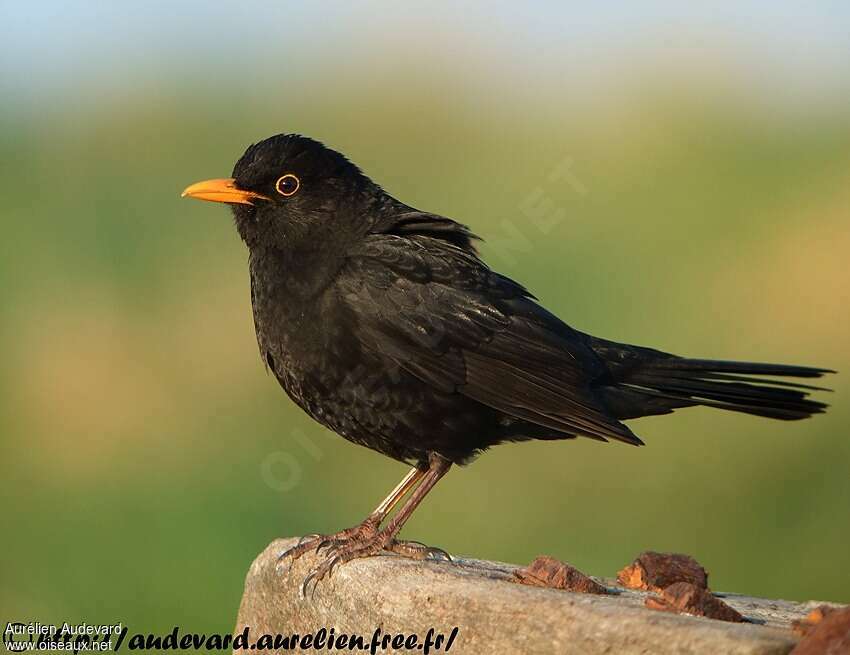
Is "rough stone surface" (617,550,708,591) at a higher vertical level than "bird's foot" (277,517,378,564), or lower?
higher

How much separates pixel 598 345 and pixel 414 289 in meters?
1.16

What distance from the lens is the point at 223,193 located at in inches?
232

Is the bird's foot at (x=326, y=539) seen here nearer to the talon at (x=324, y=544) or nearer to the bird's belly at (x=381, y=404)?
the talon at (x=324, y=544)

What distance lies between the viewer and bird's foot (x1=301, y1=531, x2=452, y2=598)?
5.00 metres

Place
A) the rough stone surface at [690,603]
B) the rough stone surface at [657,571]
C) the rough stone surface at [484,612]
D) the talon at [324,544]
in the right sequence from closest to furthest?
the rough stone surface at [484,612]
the rough stone surface at [690,603]
the rough stone surface at [657,571]
the talon at [324,544]

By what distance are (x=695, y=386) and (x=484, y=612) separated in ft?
8.48

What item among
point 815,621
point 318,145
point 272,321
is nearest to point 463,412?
point 272,321

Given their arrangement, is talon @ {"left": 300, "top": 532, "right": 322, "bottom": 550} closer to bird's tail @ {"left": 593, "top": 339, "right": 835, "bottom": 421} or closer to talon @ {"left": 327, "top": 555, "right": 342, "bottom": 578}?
talon @ {"left": 327, "top": 555, "right": 342, "bottom": 578}

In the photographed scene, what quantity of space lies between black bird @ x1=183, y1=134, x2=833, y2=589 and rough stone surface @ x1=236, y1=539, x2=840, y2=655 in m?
0.19

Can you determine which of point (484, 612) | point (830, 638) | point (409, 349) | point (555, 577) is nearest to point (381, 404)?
point (409, 349)

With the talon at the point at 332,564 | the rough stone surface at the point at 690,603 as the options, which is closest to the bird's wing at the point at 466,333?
the talon at the point at 332,564

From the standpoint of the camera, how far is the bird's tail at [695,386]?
6.11m

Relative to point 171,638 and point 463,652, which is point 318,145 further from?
point 463,652

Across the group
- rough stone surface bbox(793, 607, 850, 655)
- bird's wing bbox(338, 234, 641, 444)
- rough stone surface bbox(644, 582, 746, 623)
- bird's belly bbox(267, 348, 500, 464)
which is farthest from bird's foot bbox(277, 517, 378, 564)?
rough stone surface bbox(793, 607, 850, 655)
